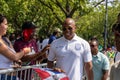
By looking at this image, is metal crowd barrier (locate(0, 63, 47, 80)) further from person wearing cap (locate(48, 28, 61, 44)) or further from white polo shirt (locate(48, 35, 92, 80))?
person wearing cap (locate(48, 28, 61, 44))

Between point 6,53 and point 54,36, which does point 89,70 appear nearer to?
point 6,53

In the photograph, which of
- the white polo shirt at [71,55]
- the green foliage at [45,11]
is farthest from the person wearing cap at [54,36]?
the green foliage at [45,11]

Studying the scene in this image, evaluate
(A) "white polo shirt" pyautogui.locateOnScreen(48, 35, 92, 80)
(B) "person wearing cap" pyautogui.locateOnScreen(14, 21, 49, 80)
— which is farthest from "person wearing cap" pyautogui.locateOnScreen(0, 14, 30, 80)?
(A) "white polo shirt" pyautogui.locateOnScreen(48, 35, 92, 80)

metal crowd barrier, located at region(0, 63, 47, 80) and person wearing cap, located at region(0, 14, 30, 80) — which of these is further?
metal crowd barrier, located at region(0, 63, 47, 80)

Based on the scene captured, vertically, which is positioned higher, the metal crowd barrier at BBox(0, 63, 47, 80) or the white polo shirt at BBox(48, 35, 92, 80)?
the white polo shirt at BBox(48, 35, 92, 80)

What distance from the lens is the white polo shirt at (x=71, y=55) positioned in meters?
5.80

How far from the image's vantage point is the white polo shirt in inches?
228

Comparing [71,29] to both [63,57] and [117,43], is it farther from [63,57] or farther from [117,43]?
[117,43]

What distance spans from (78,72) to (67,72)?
171mm

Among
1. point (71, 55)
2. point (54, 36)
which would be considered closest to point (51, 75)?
point (71, 55)

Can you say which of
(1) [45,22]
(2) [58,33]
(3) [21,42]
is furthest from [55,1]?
(3) [21,42]

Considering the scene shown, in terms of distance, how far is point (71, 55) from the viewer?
5789mm

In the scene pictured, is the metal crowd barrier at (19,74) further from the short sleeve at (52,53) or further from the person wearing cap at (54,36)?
the person wearing cap at (54,36)

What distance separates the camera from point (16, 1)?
37.6m
